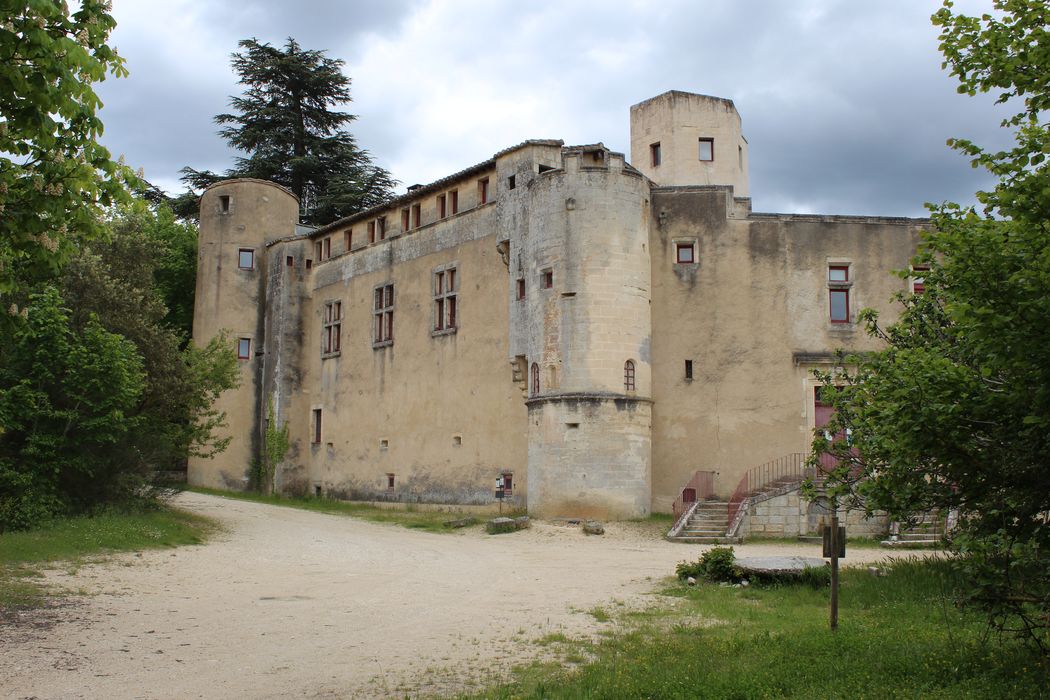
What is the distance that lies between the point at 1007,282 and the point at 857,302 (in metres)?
20.9

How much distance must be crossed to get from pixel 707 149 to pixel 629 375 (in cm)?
1232

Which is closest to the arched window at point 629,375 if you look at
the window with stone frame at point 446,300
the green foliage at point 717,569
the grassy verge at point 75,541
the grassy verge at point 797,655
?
the window with stone frame at point 446,300

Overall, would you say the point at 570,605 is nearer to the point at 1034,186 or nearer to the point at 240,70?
the point at 1034,186

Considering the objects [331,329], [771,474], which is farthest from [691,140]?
[331,329]

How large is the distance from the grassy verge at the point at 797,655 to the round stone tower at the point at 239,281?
28993 mm

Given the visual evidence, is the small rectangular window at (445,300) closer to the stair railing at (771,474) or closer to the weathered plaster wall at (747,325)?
the weathered plaster wall at (747,325)

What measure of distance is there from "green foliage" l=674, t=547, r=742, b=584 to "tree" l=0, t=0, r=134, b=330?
33.9 ft

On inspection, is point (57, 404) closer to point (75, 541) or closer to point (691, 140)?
point (75, 541)

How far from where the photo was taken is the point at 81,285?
2120cm

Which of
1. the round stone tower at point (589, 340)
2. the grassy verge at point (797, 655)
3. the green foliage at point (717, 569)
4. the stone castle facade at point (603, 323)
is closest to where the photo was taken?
the grassy verge at point (797, 655)

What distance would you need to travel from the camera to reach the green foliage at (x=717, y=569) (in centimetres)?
1486

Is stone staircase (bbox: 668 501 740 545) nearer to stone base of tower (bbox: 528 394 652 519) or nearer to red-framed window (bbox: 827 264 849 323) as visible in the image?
stone base of tower (bbox: 528 394 652 519)

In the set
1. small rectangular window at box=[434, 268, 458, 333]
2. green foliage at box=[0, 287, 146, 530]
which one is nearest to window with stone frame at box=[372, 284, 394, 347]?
small rectangular window at box=[434, 268, 458, 333]

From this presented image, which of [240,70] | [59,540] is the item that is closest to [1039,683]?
[59,540]
